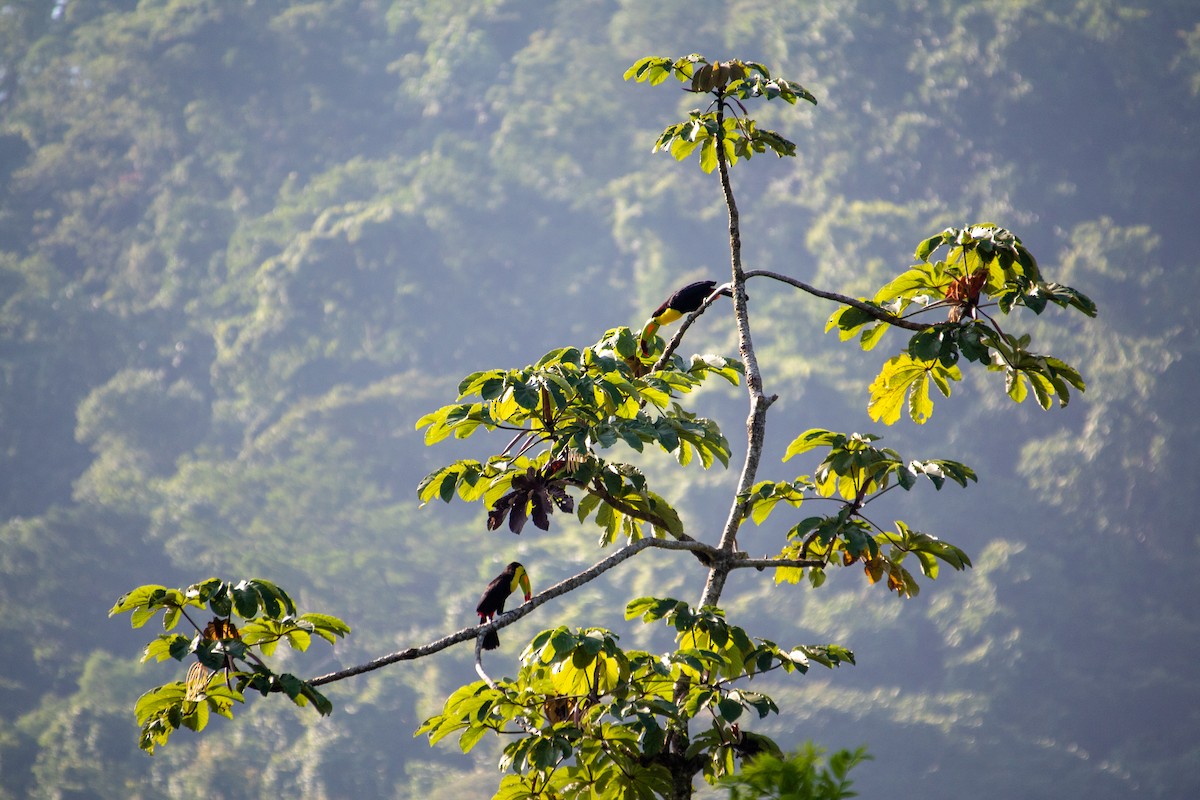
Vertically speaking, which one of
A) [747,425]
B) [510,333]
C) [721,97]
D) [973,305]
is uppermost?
[510,333]

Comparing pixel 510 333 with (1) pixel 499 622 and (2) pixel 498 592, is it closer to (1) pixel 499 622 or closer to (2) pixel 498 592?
(2) pixel 498 592

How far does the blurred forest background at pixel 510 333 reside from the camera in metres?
21.7

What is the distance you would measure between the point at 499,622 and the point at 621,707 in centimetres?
24

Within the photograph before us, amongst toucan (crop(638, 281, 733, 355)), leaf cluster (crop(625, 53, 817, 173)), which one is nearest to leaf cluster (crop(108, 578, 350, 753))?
toucan (crop(638, 281, 733, 355))

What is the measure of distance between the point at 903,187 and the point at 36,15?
2832 centimetres

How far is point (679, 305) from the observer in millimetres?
1848

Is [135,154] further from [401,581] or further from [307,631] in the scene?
[307,631]

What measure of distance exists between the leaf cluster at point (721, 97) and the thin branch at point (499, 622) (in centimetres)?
58

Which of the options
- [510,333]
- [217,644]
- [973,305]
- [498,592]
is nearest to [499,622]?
[498,592]

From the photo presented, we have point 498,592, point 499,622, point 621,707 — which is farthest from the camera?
point 498,592

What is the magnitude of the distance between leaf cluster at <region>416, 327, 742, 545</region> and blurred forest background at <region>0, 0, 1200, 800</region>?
19.9 m

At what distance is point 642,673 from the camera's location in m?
1.66

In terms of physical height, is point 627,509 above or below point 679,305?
below

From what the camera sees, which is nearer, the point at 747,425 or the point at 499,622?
the point at 499,622
